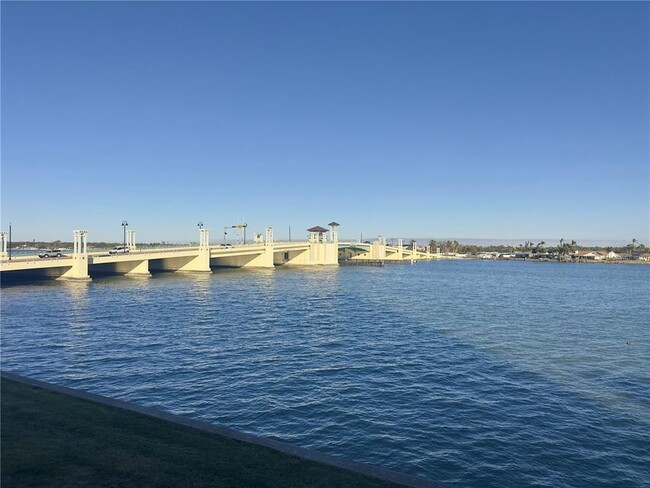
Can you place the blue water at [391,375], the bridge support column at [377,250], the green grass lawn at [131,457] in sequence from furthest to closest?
the bridge support column at [377,250] < the blue water at [391,375] < the green grass lawn at [131,457]

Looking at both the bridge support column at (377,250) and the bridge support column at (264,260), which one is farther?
the bridge support column at (377,250)

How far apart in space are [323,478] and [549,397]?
1630 cm

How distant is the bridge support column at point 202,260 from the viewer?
98.4 m

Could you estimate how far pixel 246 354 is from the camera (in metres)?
27.9

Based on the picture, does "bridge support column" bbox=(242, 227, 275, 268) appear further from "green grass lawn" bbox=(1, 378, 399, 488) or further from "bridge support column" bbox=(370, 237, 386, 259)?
"green grass lawn" bbox=(1, 378, 399, 488)

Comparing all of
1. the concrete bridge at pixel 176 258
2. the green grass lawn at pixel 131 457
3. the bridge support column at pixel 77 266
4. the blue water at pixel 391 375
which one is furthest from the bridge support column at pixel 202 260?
the green grass lawn at pixel 131 457

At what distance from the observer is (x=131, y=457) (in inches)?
376

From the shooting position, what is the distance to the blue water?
15.2m

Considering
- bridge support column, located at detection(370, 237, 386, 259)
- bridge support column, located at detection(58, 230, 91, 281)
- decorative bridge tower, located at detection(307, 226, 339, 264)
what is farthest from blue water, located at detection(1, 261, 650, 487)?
bridge support column, located at detection(370, 237, 386, 259)

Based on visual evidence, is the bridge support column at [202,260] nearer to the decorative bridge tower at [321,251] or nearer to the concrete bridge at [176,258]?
the concrete bridge at [176,258]

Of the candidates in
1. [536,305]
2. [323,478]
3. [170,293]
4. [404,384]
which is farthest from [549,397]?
[170,293]

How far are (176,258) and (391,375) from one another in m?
86.2

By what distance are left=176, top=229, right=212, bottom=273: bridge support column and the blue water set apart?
47917 millimetres

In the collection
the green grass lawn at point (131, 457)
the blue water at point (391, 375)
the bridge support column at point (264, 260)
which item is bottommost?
the blue water at point (391, 375)
